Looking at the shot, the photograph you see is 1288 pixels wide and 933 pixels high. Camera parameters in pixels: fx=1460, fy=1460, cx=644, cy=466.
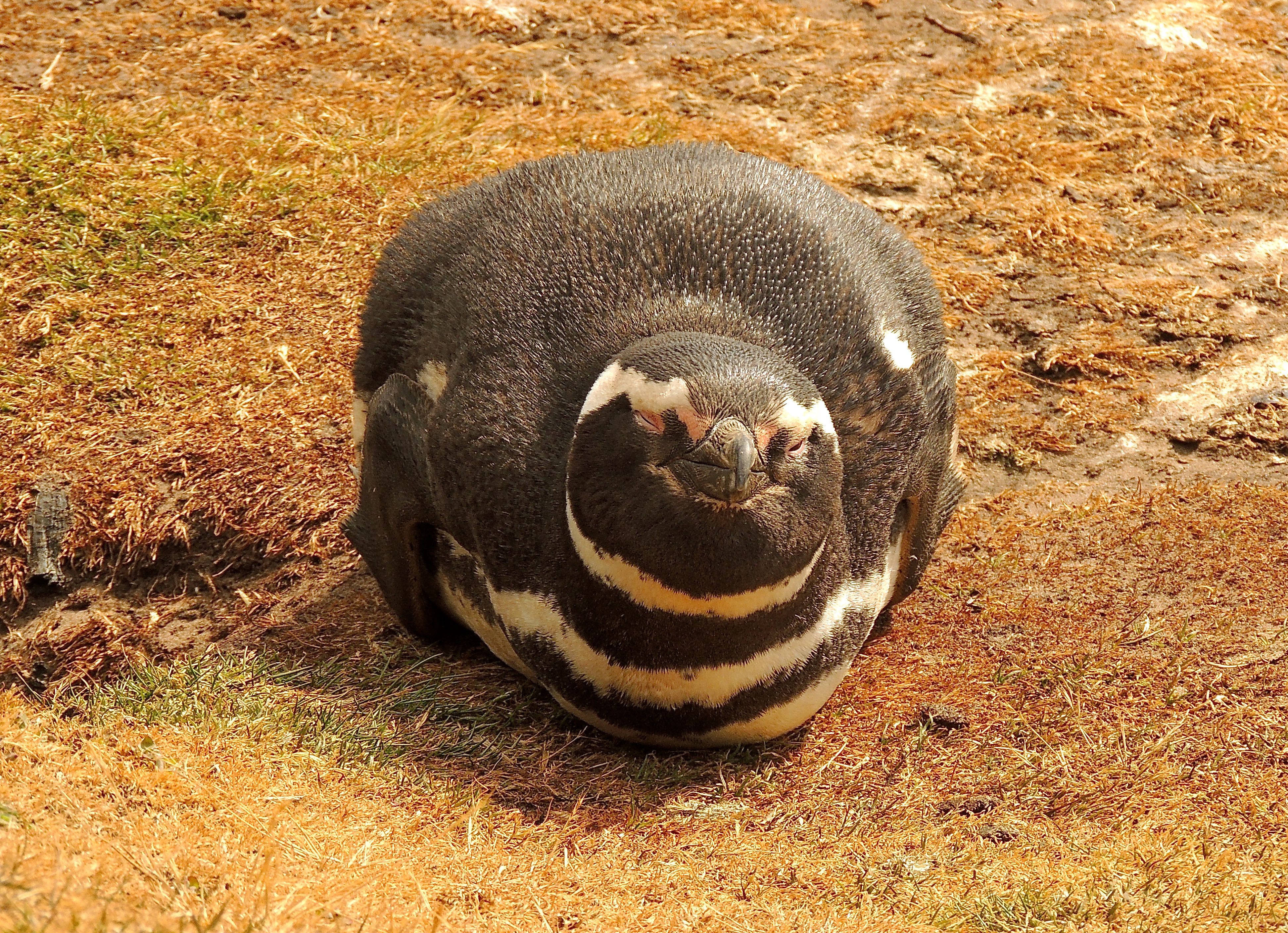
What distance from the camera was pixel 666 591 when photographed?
11.9 feet

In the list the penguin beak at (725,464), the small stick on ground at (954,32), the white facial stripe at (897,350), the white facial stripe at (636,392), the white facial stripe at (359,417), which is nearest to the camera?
the penguin beak at (725,464)

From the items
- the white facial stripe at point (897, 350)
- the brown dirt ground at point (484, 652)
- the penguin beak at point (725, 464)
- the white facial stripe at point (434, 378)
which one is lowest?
the brown dirt ground at point (484, 652)

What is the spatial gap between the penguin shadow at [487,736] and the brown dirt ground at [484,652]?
0.05 ft

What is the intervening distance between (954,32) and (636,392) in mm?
5379

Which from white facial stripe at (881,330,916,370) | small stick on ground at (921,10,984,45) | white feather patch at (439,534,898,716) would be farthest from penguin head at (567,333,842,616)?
small stick on ground at (921,10,984,45)

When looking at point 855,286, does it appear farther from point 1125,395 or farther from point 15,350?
A: point 15,350

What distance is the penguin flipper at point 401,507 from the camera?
426 centimetres

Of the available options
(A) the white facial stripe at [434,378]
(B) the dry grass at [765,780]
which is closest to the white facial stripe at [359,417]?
(A) the white facial stripe at [434,378]

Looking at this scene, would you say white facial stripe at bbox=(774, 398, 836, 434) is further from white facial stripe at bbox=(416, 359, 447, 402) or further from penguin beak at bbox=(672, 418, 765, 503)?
white facial stripe at bbox=(416, 359, 447, 402)

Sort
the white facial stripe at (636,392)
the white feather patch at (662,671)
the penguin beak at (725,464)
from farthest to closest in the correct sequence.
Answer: the white feather patch at (662,671)
the white facial stripe at (636,392)
the penguin beak at (725,464)

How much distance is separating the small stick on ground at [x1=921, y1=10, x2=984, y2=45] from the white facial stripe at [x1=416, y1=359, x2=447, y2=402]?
192 inches

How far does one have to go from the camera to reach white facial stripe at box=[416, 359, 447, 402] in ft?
13.9

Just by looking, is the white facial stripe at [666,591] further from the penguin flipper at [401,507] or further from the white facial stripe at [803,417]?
the penguin flipper at [401,507]

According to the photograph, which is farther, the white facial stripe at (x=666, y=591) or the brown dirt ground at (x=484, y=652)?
the white facial stripe at (x=666, y=591)
